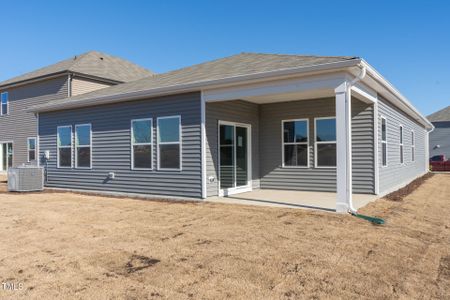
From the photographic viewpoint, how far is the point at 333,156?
1012cm

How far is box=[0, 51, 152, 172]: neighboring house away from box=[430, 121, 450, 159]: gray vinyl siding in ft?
93.9

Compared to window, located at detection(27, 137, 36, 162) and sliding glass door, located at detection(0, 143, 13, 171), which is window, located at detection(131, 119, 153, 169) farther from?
sliding glass door, located at detection(0, 143, 13, 171)

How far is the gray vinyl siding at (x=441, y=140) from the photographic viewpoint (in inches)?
1298

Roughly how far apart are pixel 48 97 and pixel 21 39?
3.12 meters

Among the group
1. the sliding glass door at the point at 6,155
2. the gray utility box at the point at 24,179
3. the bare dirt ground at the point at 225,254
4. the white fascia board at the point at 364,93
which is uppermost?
the white fascia board at the point at 364,93

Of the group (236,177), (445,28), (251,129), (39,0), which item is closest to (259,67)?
(251,129)

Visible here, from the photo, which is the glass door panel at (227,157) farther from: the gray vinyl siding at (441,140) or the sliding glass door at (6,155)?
the gray vinyl siding at (441,140)

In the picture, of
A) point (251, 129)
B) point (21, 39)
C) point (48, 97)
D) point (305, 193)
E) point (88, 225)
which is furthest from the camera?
point (48, 97)

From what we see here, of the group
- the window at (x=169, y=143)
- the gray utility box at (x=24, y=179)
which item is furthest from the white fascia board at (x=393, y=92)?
the gray utility box at (x=24, y=179)

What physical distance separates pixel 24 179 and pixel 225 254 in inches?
383

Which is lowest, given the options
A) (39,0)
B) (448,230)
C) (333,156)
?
(448,230)

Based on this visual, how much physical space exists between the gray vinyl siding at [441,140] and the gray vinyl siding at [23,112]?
3266cm

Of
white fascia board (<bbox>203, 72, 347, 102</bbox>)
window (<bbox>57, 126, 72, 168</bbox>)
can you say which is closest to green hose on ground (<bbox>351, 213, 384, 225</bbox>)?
white fascia board (<bbox>203, 72, 347, 102</bbox>)

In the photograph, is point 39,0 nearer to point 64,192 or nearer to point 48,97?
point 48,97
